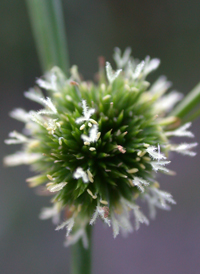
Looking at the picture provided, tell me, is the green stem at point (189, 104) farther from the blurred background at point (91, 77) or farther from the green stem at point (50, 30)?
the blurred background at point (91, 77)

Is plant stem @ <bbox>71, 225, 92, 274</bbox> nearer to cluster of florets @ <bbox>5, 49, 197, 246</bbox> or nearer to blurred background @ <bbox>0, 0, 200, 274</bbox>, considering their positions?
cluster of florets @ <bbox>5, 49, 197, 246</bbox>

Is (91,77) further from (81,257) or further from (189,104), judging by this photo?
(81,257)

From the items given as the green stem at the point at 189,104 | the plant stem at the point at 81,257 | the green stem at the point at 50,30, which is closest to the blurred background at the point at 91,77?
the plant stem at the point at 81,257

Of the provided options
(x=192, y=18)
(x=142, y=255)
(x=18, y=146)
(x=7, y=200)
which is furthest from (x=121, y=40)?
(x=142, y=255)

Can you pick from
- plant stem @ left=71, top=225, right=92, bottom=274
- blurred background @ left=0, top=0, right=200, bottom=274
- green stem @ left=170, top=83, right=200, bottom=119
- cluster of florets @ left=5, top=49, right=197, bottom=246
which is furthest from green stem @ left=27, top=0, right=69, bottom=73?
blurred background @ left=0, top=0, right=200, bottom=274

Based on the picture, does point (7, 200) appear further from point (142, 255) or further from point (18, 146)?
point (142, 255)

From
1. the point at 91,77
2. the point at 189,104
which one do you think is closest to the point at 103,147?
the point at 189,104
